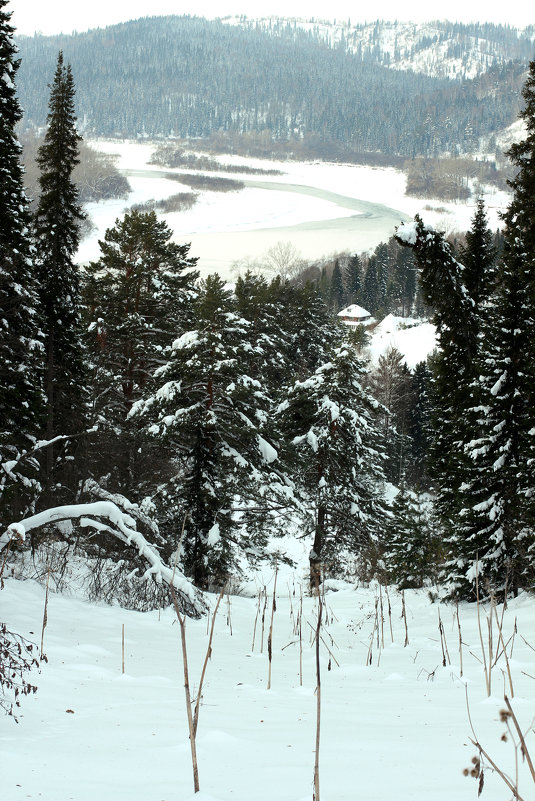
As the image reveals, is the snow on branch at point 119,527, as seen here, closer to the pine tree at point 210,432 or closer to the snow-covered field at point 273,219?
the pine tree at point 210,432

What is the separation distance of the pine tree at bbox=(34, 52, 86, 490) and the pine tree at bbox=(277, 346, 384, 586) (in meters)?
7.18

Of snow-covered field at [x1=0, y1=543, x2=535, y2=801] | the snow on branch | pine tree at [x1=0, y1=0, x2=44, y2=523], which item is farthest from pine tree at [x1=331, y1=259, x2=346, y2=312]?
snow-covered field at [x1=0, y1=543, x2=535, y2=801]

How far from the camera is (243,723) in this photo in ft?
13.1

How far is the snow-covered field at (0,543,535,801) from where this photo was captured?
9.20ft

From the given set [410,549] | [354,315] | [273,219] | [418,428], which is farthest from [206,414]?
[273,219]

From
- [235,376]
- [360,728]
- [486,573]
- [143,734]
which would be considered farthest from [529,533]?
[143,734]

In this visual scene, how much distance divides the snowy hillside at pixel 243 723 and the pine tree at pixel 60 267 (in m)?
12.7

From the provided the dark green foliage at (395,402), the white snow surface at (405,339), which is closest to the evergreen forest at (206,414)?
the dark green foliage at (395,402)

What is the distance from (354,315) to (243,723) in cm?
9861

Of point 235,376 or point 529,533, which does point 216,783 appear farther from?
point 235,376

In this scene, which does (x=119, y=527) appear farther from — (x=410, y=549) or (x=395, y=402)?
(x=395, y=402)

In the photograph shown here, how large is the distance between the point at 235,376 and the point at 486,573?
791 centimetres

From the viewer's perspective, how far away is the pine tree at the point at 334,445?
21.3 m

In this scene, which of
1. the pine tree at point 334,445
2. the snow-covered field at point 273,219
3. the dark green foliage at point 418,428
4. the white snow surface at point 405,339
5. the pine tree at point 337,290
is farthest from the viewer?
the snow-covered field at point 273,219
